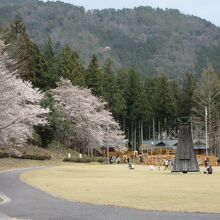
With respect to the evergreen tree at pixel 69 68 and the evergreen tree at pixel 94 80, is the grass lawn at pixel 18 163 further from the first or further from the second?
the evergreen tree at pixel 94 80

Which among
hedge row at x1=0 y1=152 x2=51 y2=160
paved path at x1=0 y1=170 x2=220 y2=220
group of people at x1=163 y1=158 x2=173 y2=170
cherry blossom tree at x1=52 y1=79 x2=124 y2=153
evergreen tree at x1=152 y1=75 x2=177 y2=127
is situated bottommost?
paved path at x1=0 y1=170 x2=220 y2=220

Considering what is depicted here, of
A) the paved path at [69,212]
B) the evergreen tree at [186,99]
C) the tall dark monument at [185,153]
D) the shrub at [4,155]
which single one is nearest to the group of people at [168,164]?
the tall dark monument at [185,153]

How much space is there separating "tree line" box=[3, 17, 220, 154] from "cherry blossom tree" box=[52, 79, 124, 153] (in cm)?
194

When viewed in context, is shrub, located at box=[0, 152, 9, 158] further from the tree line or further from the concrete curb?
the concrete curb

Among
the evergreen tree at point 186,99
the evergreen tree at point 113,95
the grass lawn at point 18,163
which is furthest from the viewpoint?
the evergreen tree at point 186,99

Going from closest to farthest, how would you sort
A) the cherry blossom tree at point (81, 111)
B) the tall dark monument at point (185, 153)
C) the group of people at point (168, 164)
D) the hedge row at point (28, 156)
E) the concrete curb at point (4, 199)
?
1. the concrete curb at point (4, 199)
2. the tall dark monument at point (185, 153)
3. the group of people at point (168, 164)
4. the hedge row at point (28, 156)
5. the cherry blossom tree at point (81, 111)

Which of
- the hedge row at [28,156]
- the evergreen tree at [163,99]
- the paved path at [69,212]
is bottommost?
the paved path at [69,212]

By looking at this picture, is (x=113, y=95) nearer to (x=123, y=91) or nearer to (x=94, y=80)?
(x=123, y=91)

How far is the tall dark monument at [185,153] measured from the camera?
1384 inches

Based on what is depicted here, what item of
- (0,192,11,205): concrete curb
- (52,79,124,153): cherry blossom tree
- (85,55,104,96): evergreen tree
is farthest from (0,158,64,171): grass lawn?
(85,55,104,96): evergreen tree

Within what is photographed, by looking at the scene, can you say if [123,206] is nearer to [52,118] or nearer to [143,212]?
Answer: [143,212]

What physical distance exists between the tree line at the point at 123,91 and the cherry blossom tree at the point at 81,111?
6.37ft

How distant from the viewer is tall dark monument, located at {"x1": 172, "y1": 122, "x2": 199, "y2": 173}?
35156mm

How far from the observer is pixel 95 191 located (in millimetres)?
19094
